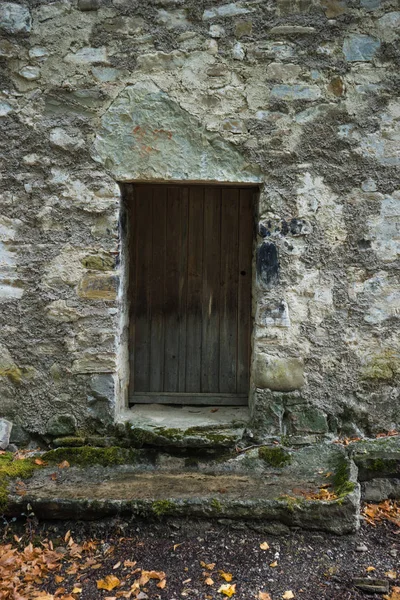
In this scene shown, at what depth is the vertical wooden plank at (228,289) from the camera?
14.0 ft

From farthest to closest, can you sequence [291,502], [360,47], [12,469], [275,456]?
1. [360,47]
2. [275,456]
3. [12,469]
4. [291,502]

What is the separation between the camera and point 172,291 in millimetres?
4301

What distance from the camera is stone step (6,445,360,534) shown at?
9.72 ft

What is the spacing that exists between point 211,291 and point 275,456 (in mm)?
1324

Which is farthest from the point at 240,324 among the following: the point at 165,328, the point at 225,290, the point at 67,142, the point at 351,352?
the point at 67,142

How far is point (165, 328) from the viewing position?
4.30 m

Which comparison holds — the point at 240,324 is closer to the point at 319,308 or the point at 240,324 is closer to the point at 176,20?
the point at 319,308

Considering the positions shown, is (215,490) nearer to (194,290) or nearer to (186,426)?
(186,426)

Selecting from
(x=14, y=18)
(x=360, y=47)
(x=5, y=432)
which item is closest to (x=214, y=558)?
(x=5, y=432)

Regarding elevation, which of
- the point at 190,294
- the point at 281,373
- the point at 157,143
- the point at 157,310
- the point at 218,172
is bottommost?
the point at 281,373

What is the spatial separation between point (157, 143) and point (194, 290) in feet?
3.76

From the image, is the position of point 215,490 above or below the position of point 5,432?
below

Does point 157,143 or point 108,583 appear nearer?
point 108,583

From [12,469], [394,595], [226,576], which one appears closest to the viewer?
[394,595]
